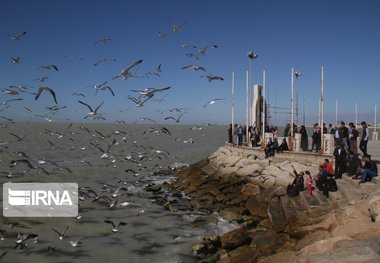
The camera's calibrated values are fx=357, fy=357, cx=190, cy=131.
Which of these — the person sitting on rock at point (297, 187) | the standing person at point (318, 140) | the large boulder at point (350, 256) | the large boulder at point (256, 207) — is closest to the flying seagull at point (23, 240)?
the large boulder at point (256, 207)

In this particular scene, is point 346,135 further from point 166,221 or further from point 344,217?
point 166,221

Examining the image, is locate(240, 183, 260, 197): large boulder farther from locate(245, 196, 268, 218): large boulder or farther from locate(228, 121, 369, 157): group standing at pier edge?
locate(228, 121, 369, 157): group standing at pier edge

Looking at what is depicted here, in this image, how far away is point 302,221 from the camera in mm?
13812

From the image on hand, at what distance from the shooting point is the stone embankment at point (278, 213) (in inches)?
371

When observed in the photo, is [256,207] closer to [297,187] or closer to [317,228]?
[297,187]

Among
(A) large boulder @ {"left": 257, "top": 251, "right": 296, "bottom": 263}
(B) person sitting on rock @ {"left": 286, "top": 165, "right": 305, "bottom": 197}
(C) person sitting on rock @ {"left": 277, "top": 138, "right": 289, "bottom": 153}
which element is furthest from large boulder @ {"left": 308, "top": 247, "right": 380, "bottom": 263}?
(C) person sitting on rock @ {"left": 277, "top": 138, "right": 289, "bottom": 153}

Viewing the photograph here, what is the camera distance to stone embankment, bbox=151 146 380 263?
941cm

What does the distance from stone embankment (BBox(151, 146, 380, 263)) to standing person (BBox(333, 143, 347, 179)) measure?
0.47 m

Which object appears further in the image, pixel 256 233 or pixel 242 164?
pixel 242 164

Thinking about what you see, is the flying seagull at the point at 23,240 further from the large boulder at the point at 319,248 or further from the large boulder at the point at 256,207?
the large boulder at the point at 319,248

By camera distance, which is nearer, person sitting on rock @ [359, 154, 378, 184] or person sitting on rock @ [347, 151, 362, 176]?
person sitting on rock @ [359, 154, 378, 184]

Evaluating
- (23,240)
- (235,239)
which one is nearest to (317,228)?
(235,239)

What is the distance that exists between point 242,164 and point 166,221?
8.20 m

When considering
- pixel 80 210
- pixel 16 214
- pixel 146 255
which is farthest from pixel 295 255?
pixel 16 214
